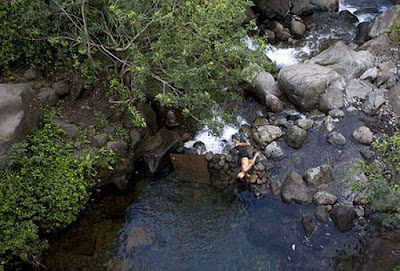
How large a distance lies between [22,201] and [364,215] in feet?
25.7

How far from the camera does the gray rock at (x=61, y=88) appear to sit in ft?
37.2

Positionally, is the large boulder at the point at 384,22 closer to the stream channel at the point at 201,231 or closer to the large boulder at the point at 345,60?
the large boulder at the point at 345,60

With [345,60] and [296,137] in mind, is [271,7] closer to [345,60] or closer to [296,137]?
[345,60]

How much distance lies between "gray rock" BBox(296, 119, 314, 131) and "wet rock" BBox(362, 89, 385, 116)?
1717 mm

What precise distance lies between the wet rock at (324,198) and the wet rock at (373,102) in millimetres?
3486

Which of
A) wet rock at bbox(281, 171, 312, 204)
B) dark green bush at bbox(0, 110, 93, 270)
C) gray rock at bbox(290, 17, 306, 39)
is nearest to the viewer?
dark green bush at bbox(0, 110, 93, 270)

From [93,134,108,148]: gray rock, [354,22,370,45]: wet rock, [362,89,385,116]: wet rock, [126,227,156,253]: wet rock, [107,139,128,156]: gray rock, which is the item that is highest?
[93,134,108,148]: gray rock

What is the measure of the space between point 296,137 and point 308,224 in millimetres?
2796

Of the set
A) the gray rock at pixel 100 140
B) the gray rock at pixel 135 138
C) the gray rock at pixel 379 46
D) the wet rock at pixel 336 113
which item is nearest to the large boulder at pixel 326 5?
the gray rock at pixel 379 46

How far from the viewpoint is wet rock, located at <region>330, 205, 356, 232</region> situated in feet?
32.0

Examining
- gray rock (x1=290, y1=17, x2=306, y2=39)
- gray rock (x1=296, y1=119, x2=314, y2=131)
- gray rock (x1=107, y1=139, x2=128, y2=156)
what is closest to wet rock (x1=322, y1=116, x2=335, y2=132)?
gray rock (x1=296, y1=119, x2=314, y2=131)

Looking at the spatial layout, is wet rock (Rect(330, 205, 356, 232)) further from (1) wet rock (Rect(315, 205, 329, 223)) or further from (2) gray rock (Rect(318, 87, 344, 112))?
(2) gray rock (Rect(318, 87, 344, 112))

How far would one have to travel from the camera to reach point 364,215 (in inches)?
391

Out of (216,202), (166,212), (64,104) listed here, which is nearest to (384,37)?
(216,202)
